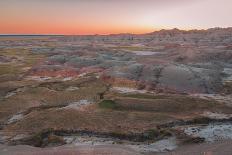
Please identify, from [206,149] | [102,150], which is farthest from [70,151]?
[206,149]

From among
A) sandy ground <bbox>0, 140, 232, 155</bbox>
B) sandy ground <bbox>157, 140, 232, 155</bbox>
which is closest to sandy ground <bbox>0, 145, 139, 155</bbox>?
sandy ground <bbox>0, 140, 232, 155</bbox>

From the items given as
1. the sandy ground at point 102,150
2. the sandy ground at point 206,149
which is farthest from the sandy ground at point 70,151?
the sandy ground at point 206,149

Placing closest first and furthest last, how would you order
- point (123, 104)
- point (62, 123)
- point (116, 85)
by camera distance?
point (62, 123) < point (123, 104) < point (116, 85)

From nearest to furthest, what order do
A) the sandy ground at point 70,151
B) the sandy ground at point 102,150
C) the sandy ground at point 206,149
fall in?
the sandy ground at point 70,151, the sandy ground at point 102,150, the sandy ground at point 206,149

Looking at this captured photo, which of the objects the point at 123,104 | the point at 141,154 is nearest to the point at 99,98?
the point at 123,104

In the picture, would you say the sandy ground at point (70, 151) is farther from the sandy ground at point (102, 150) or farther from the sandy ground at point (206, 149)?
the sandy ground at point (206, 149)

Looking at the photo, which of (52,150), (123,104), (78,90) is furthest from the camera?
(78,90)

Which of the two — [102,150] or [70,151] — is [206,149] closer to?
[102,150]

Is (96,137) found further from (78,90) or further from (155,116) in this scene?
(78,90)

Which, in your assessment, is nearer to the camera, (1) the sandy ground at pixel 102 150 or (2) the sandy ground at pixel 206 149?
(1) the sandy ground at pixel 102 150

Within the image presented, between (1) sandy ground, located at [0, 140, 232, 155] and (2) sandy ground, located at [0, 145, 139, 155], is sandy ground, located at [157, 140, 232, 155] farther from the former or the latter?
(2) sandy ground, located at [0, 145, 139, 155]

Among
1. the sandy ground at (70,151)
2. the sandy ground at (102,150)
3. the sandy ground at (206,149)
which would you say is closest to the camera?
the sandy ground at (70,151)
